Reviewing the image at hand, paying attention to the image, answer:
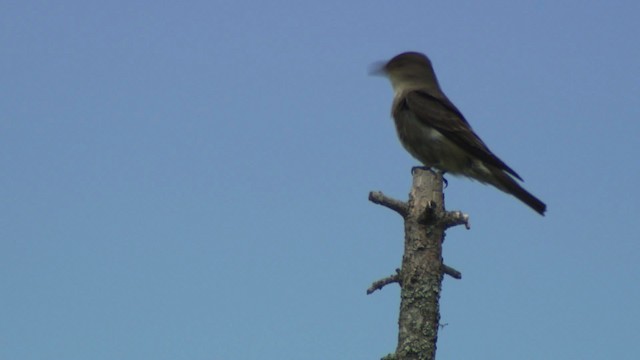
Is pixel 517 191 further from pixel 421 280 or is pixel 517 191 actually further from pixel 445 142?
pixel 421 280

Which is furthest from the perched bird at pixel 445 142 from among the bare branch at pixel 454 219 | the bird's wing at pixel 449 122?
the bare branch at pixel 454 219

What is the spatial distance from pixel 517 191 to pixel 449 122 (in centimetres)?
97

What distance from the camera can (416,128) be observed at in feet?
31.9

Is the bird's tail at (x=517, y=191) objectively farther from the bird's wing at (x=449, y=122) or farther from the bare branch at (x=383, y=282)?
Answer: the bare branch at (x=383, y=282)

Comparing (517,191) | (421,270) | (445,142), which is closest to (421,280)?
(421,270)

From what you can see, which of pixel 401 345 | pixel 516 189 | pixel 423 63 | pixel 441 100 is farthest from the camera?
pixel 423 63

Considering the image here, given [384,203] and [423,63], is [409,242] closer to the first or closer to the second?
[384,203]

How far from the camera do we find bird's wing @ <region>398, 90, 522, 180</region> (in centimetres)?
952

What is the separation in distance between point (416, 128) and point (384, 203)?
3036 mm

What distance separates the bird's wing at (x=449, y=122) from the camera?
31.2 feet

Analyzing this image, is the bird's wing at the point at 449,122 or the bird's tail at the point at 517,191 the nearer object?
the bird's tail at the point at 517,191

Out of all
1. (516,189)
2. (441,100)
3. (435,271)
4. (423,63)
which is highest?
(423,63)

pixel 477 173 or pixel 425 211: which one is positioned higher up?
pixel 477 173

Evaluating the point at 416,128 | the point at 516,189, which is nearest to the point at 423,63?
the point at 416,128
